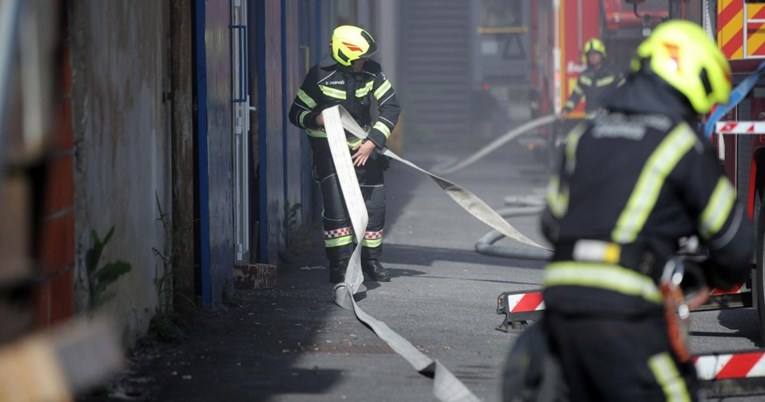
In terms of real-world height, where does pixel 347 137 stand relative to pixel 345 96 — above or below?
below

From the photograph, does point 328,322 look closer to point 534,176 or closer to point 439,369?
point 439,369

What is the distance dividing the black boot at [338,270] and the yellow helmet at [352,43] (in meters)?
1.37

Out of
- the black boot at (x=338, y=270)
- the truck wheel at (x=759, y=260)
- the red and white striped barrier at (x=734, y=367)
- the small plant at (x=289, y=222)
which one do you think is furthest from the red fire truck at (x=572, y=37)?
the red and white striped barrier at (x=734, y=367)

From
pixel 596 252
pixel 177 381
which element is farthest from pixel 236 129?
pixel 596 252

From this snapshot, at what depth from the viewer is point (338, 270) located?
31.8ft

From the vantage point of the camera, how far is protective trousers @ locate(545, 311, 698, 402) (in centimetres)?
364

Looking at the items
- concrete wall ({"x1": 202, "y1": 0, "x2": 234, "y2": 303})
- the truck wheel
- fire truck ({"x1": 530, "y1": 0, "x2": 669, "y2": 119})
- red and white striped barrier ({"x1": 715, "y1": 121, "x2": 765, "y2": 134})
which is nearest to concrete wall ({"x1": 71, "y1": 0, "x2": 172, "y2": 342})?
concrete wall ({"x1": 202, "y1": 0, "x2": 234, "y2": 303})

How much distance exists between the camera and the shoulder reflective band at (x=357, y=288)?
598 cm

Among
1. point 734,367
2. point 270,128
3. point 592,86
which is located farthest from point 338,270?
point 592,86

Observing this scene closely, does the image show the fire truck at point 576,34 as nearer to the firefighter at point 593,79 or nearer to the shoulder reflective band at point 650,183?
the firefighter at point 593,79

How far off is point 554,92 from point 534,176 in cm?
137

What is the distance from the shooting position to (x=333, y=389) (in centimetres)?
620

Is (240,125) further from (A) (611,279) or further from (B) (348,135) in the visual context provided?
(A) (611,279)

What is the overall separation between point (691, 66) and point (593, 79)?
1475 cm
